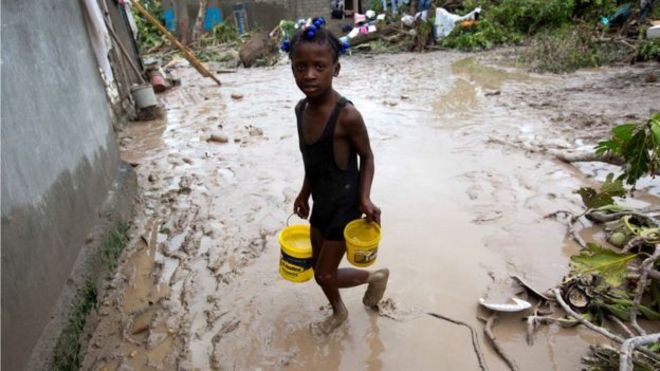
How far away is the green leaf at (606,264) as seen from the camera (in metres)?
1.99

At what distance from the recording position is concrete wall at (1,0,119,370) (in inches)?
73.0

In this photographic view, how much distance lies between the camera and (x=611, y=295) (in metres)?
2.29

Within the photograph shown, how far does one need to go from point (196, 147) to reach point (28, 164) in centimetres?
316

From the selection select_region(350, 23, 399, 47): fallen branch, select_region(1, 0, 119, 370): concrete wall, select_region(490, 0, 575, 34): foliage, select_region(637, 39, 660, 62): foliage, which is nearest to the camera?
select_region(1, 0, 119, 370): concrete wall

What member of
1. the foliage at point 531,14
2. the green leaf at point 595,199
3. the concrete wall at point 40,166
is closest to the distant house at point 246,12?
the foliage at point 531,14

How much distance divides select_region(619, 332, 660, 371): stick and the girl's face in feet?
5.04

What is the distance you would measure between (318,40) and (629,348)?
5.53 ft

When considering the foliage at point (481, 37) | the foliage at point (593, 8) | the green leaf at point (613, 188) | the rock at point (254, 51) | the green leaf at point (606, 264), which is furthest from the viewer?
the rock at point (254, 51)

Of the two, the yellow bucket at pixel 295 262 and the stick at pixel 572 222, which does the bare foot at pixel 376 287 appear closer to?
the yellow bucket at pixel 295 262

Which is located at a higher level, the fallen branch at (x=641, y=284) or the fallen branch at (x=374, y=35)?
the fallen branch at (x=374, y=35)

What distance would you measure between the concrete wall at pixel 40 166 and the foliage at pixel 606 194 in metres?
3.12

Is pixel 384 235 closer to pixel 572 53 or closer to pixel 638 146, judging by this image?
pixel 638 146

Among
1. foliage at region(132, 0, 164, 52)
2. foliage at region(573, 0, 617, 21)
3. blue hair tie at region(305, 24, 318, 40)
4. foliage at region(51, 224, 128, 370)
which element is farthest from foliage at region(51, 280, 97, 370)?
foliage at region(132, 0, 164, 52)

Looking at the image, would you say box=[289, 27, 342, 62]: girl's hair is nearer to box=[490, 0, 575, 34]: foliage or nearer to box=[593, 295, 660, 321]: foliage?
box=[593, 295, 660, 321]: foliage
